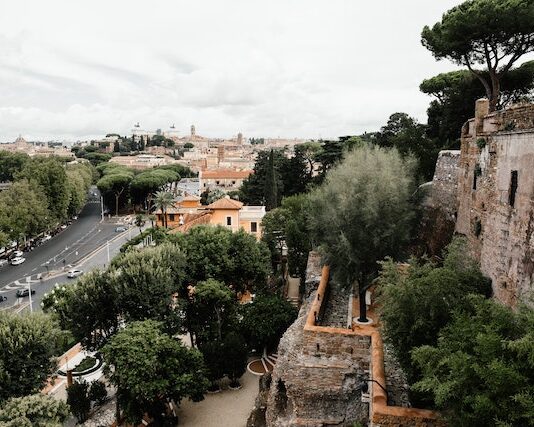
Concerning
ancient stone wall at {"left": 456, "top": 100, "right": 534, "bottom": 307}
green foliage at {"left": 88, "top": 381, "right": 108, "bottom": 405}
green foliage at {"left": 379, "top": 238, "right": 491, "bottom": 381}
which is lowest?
green foliage at {"left": 88, "top": 381, "right": 108, "bottom": 405}

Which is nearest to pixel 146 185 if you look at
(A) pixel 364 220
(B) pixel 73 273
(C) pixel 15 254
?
(C) pixel 15 254

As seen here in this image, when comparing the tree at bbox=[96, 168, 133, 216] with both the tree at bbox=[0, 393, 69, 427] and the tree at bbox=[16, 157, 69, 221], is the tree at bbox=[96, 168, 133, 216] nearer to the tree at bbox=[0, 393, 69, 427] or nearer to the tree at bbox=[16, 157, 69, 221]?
the tree at bbox=[16, 157, 69, 221]

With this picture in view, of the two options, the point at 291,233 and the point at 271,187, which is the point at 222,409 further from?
the point at 271,187

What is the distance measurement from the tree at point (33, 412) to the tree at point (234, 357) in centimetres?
810

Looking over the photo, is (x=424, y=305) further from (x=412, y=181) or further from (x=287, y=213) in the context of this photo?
(x=287, y=213)

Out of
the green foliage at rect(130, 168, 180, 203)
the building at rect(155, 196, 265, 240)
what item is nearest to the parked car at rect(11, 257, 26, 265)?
the building at rect(155, 196, 265, 240)

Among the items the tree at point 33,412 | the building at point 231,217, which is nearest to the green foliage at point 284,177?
the building at point 231,217

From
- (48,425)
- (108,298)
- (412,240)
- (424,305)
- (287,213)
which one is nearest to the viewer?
(424,305)

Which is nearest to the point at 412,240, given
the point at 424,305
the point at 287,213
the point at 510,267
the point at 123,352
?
the point at 510,267

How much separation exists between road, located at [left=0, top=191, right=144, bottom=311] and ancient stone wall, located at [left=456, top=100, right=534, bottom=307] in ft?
105

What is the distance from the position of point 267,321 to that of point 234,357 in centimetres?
297

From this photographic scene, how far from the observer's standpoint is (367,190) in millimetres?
13672

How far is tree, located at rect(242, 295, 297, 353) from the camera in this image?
22625 millimetres

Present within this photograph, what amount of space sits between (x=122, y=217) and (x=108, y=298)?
63.4m
